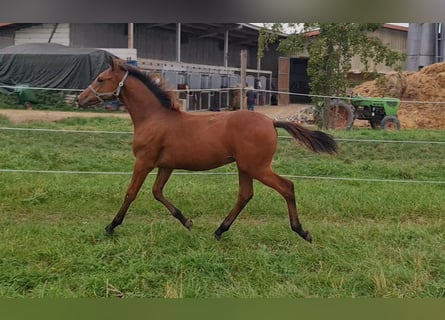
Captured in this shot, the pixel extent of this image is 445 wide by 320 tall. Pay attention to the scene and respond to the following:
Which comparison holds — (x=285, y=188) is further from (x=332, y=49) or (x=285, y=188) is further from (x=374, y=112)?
(x=374, y=112)

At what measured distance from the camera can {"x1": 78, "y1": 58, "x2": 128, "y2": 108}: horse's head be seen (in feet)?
11.9

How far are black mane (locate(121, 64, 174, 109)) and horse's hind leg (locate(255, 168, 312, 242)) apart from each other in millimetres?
888

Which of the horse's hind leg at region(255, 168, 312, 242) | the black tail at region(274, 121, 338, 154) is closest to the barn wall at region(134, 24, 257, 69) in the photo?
the black tail at region(274, 121, 338, 154)

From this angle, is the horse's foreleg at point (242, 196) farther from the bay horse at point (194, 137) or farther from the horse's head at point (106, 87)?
the horse's head at point (106, 87)

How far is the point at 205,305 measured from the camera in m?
1.44

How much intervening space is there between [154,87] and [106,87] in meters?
0.36

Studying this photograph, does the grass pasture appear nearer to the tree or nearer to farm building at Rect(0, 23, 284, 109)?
the tree

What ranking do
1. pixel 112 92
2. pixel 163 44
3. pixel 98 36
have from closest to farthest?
pixel 112 92
pixel 98 36
pixel 163 44

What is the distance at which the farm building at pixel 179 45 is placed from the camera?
41.9 feet

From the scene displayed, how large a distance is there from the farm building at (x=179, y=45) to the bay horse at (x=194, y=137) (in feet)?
23.8

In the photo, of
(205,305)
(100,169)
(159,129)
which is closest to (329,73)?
(100,169)

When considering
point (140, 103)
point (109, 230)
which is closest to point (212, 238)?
point (109, 230)

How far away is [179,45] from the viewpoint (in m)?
13.5

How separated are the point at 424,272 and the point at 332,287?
2.10 ft
